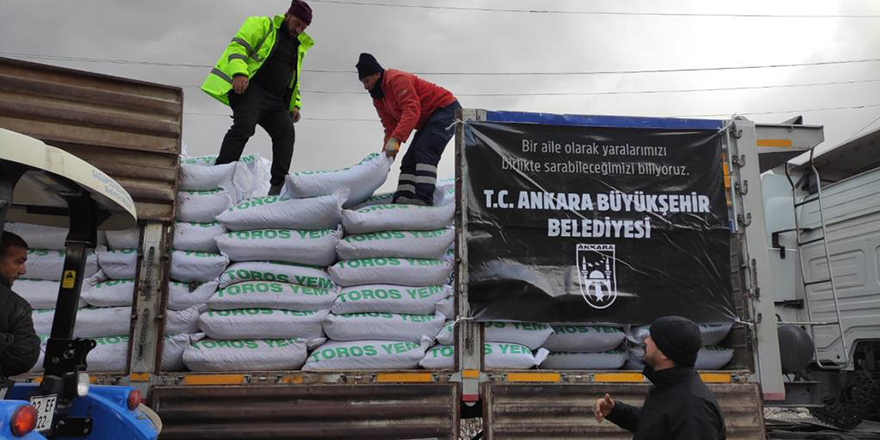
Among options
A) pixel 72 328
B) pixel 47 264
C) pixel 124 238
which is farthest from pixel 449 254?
pixel 47 264

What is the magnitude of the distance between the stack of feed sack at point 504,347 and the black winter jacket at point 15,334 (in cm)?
206

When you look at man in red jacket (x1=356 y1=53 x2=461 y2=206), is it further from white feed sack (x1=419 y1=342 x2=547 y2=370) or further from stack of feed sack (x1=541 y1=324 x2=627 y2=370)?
stack of feed sack (x1=541 y1=324 x2=627 y2=370)

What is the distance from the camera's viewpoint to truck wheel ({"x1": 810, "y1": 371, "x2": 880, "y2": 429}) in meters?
7.12

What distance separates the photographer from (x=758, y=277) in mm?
4188

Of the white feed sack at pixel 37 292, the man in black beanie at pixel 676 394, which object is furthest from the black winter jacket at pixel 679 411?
the white feed sack at pixel 37 292

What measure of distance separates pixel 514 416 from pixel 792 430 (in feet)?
17.1

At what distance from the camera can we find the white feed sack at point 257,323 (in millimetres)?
3807

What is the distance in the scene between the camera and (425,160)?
4621mm

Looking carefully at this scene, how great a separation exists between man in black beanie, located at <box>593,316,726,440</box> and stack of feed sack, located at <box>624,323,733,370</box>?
5.19 ft

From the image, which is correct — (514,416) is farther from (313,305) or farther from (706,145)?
(706,145)

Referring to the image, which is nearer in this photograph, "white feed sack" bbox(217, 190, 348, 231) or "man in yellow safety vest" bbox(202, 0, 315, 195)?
"white feed sack" bbox(217, 190, 348, 231)

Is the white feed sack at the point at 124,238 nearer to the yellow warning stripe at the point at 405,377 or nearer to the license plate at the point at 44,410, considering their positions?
the license plate at the point at 44,410

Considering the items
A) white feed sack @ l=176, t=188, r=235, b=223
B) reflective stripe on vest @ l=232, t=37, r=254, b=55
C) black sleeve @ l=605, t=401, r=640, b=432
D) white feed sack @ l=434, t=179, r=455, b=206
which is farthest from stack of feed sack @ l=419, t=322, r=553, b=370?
reflective stripe on vest @ l=232, t=37, r=254, b=55

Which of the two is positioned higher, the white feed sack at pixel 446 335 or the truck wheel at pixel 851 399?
the white feed sack at pixel 446 335
